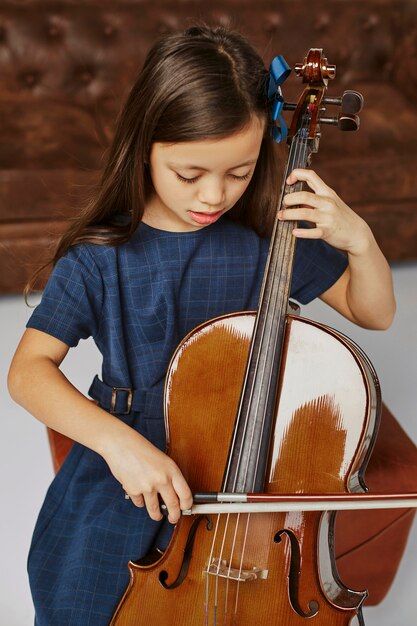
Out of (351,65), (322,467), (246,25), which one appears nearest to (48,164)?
(246,25)

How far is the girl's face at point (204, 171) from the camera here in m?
1.03

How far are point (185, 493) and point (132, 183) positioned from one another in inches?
17.4

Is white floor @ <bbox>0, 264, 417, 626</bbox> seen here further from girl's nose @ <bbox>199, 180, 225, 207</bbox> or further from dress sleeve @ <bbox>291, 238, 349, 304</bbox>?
girl's nose @ <bbox>199, 180, 225, 207</bbox>

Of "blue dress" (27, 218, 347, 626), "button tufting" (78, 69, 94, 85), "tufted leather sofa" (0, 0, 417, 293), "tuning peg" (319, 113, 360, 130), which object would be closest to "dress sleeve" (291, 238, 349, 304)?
"blue dress" (27, 218, 347, 626)

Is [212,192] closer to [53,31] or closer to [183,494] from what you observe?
[183,494]

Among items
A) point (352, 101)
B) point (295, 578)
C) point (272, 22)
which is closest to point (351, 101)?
point (352, 101)

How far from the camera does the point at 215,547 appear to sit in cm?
98

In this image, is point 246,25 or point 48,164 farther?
point 246,25

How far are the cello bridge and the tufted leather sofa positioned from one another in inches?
53.4

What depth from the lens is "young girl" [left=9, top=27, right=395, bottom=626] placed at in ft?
3.39

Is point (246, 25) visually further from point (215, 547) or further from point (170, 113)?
point (215, 547)

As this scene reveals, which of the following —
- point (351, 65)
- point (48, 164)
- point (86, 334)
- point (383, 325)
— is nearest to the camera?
point (86, 334)

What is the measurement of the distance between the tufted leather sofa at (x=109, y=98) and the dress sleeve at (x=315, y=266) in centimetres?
103

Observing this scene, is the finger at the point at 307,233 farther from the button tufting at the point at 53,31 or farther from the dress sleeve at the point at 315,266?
the button tufting at the point at 53,31
